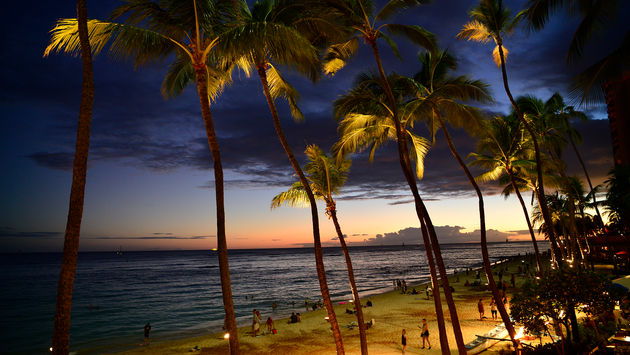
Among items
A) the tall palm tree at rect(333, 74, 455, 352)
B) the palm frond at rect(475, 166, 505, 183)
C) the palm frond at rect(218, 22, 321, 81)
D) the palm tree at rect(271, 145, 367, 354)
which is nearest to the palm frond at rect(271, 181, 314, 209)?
the palm tree at rect(271, 145, 367, 354)

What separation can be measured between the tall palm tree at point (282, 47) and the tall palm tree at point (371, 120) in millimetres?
1761

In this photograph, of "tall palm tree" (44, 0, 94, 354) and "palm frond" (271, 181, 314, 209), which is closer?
"tall palm tree" (44, 0, 94, 354)

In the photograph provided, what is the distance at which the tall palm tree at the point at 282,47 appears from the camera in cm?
809

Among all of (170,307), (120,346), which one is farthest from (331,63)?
(170,307)

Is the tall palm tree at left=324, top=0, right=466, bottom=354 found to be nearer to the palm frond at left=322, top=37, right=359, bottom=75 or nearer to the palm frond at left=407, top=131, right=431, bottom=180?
the palm frond at left=322, top=37, right=359, bottom=75

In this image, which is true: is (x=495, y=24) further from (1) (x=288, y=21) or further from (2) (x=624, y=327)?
(2) (x=624, y=327)

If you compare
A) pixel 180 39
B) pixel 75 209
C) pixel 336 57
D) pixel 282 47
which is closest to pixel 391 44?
pixel 336 57

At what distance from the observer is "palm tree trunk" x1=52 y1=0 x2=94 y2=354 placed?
→ 5059mm

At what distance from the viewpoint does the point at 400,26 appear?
12406 mm

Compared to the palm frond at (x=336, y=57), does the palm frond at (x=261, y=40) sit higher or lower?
lower

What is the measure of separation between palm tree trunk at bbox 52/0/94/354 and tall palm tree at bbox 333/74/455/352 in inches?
337

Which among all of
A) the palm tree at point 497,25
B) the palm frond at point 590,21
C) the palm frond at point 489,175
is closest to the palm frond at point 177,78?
the palm frond at point 590,21

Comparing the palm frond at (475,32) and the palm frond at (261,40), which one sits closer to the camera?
the palm frond at (261,40)

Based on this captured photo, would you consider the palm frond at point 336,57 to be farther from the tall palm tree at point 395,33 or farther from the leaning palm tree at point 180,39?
the leaning palm tree at point 180,39
